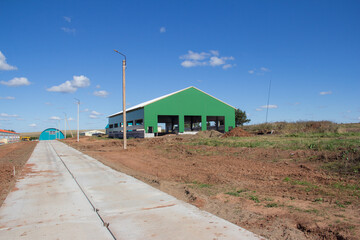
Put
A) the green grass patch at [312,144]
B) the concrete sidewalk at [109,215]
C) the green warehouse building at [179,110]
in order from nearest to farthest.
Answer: the concrete sidewalk at [109,215], the green grass patch at [312,144], the green warehouse building at [179,110]

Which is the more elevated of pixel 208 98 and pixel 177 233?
pixel 208 98

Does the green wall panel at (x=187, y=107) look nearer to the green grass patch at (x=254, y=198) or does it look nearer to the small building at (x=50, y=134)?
the green grass patch at (x=254, y=198)

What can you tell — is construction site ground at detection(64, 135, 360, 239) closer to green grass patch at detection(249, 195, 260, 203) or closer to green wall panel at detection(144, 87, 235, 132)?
green grass patch at detection(249, 195, 260, 203)

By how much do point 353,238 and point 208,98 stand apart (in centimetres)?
4556

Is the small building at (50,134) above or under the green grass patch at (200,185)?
above

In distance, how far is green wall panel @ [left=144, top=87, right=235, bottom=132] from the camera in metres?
45.0

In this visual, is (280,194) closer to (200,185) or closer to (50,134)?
(200,185)

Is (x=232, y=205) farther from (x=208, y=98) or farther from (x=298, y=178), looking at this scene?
(x=208, y=98)

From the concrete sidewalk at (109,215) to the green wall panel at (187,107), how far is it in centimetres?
3679

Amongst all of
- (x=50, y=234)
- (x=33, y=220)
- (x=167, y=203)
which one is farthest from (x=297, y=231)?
(x=33, y=220)

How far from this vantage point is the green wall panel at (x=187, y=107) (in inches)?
1773

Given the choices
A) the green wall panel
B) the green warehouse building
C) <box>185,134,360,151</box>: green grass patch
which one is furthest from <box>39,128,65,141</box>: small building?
<box>185,134,360,151</box>: green grass patch

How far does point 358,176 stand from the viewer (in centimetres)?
812

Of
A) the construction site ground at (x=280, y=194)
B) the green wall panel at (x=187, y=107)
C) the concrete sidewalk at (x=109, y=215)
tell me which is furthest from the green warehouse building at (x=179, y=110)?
the concrete sidewalk at (x=109, y=215)
